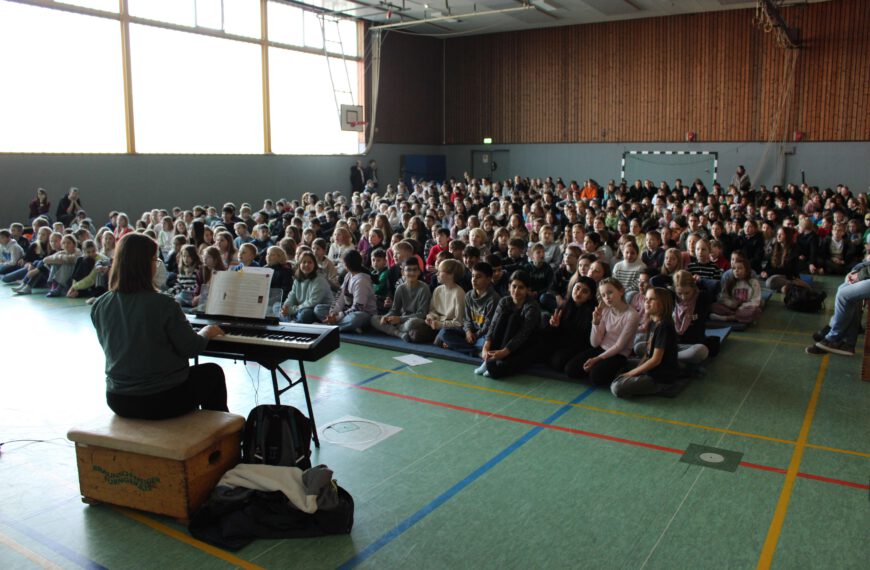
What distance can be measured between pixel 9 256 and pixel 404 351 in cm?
981

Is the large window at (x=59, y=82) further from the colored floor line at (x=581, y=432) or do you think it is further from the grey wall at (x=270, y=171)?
the colored floor line at (x=581, y=432)

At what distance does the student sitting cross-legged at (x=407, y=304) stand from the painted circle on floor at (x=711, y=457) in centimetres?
388

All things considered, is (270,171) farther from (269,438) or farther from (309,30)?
(269,438)

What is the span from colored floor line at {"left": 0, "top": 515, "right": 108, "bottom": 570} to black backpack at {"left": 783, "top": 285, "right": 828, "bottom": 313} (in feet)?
29.7

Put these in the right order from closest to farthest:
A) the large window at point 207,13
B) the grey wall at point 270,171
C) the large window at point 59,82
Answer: the large window at point 59,82
the grey wall at point 270,171
the large window at point 207,13

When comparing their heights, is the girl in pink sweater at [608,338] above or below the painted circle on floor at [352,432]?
above

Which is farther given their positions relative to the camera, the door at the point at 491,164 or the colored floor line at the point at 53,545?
the door at the point at 491,164

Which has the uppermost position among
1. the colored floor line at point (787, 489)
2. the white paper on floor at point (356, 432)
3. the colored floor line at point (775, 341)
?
the colored floor line at point (775, 341)

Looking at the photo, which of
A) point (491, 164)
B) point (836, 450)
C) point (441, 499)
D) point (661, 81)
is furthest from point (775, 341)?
point (491, 164)

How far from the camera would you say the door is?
1035 inches

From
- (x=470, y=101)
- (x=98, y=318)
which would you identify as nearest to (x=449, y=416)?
(x=98, y=318)

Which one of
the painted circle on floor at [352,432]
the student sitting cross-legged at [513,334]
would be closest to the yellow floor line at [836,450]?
the student sitting cross-legged at [513,334]

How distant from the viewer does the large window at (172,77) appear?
1633 cm

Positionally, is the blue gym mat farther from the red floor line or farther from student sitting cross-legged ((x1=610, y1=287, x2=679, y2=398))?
the red floor line
